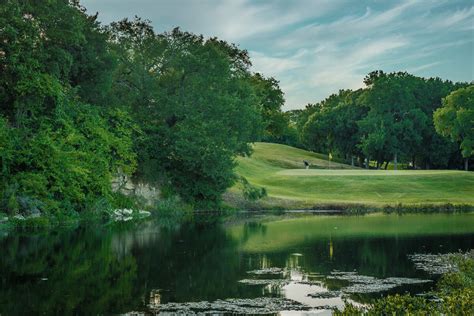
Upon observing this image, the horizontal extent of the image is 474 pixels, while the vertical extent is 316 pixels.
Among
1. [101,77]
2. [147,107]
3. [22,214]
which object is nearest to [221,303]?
[22,214]

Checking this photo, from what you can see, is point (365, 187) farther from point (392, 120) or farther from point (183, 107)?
point (392, 120)

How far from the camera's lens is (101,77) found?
52.3 meters

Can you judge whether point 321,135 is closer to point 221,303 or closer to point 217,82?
point 217,82

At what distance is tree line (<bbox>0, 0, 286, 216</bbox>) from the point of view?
142 feet

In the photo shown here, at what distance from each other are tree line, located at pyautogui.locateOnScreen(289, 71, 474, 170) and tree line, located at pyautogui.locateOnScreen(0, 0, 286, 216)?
1442 inches

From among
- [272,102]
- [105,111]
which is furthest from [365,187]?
[105,111]

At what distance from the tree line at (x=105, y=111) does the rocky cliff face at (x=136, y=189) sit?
0.85 m

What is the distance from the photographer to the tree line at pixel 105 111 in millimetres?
43188

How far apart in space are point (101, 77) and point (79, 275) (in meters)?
31.9

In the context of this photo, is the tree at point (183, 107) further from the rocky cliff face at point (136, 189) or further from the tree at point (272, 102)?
the tree at point (272, 102)

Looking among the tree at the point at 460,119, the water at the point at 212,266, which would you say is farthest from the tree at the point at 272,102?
the water at the point at 212,266

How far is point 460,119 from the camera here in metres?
86.1

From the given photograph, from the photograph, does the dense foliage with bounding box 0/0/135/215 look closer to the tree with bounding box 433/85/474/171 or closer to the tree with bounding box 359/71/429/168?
the tree with bounding box 433/85/474/171

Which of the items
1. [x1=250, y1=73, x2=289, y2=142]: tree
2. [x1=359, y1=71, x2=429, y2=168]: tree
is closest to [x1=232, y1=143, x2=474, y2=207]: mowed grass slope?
[x1=250, y1=73, x2=289, y2=142]: tree
